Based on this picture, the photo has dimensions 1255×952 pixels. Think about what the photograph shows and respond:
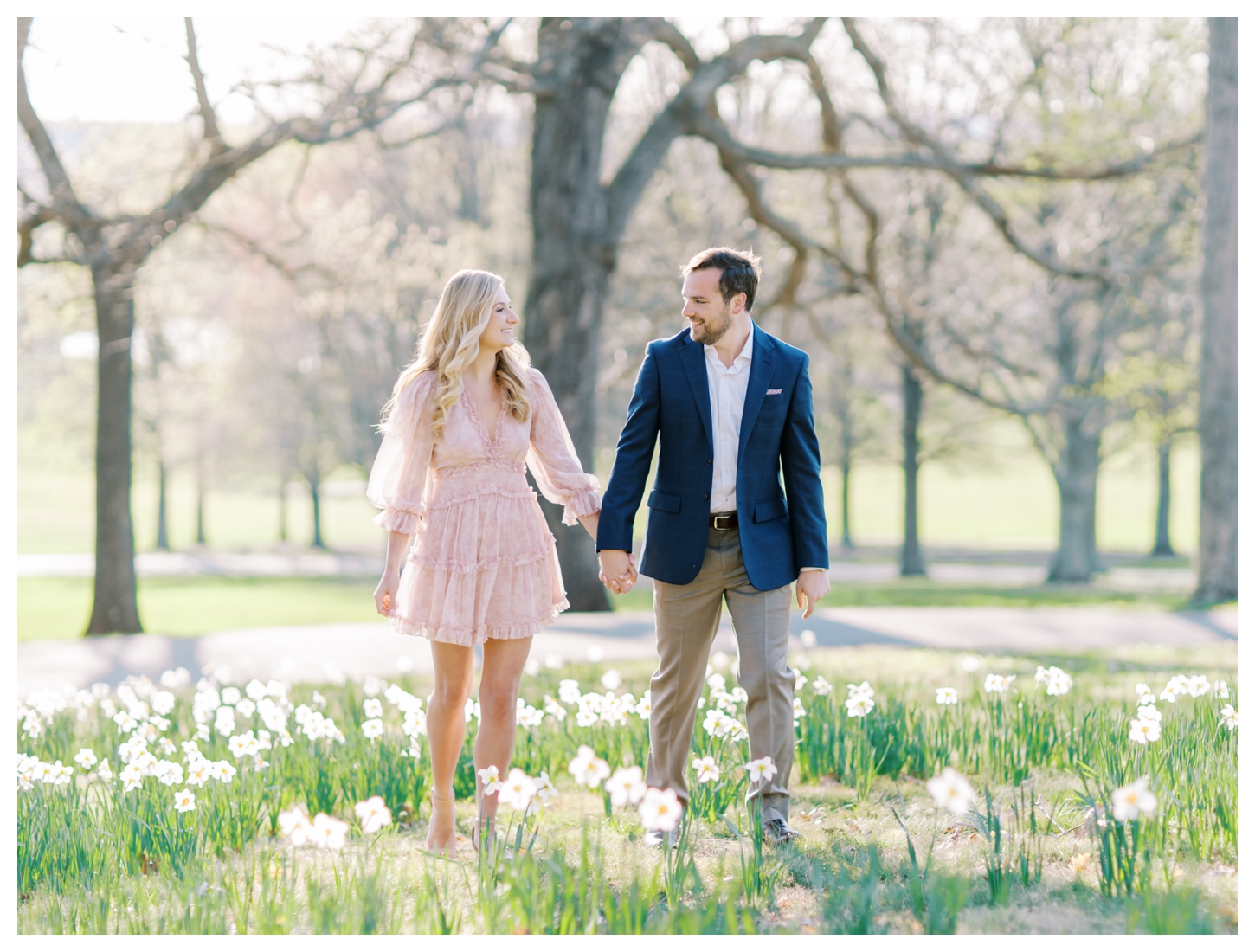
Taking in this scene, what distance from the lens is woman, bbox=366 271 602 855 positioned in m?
3.62

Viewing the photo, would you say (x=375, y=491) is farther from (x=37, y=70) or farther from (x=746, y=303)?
(x=37, y=70)

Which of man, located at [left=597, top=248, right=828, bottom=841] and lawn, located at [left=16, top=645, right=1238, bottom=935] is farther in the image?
man, located at [left=597, top=248, right=828, bottom=841]

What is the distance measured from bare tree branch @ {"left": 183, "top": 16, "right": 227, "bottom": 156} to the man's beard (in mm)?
5662

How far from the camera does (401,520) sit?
3656mm

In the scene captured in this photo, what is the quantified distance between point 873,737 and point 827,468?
906 inches

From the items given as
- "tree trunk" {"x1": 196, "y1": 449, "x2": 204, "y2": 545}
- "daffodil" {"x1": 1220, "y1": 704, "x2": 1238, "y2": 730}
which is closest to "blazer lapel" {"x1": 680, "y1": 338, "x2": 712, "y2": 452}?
"daffodil" {"x1": 1220, "y1": 704, "x2": 1238, "y2": 730}

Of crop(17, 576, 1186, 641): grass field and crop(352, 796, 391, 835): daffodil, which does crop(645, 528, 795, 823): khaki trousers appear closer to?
crop(352, 796, 391, 835): daffodil

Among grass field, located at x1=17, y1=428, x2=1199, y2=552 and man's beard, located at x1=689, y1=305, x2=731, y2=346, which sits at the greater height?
man's beard, located at x1=689, y1=305, x2=731, y2=346

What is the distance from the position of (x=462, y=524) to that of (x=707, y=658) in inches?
38.4

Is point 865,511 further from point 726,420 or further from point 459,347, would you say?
point 459,347

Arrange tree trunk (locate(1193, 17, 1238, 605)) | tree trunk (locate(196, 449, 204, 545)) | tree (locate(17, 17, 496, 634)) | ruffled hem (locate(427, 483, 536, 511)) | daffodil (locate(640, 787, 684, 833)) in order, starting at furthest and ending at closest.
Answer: tree trunk (locate(196, 449, 204, 545)) → tree trunk (locate(1193, 17, 1238, 605)) → tree (locate(17, 17, 496, 634)) → ruffled hem (locate(427, 483, 536, 511)) → daffodil (locate(640, 787, 684, 833))

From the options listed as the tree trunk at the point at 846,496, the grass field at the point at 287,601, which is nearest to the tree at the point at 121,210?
the grass field at the point at 287,601

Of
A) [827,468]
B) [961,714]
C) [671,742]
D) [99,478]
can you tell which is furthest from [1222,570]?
[827,468]

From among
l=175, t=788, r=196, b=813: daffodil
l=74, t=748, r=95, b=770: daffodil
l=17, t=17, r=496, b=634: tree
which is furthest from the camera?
l=17, t=17, r=496, b=634: tree
